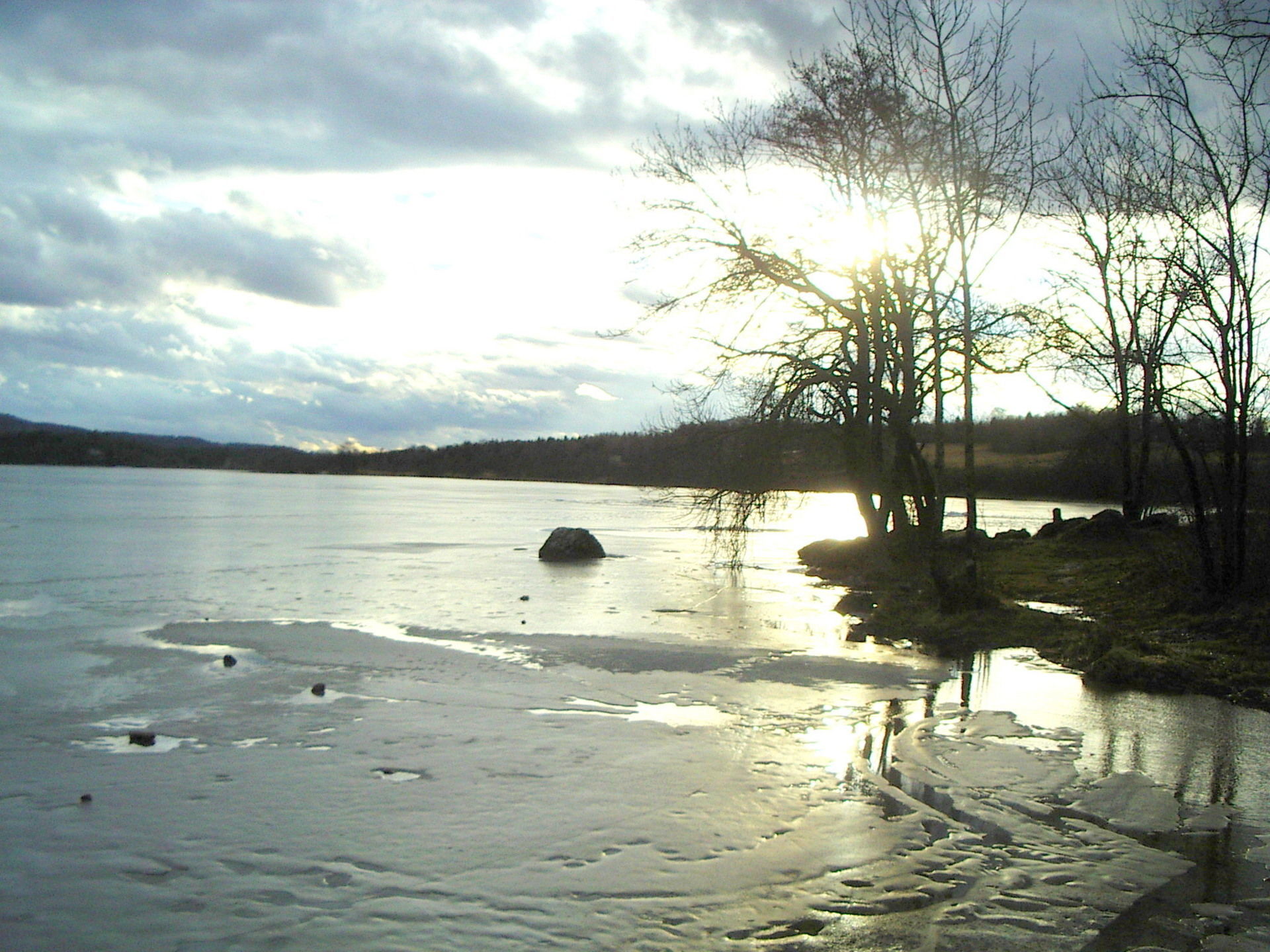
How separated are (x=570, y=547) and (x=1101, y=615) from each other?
15146mm

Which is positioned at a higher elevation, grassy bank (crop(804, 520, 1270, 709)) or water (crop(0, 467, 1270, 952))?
grassy bank (crop(804, 520, 1270, 709))

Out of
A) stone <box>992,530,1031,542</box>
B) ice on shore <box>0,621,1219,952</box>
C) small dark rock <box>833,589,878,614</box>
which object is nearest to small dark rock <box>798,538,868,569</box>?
stone <box>992,530,1031,542</box>

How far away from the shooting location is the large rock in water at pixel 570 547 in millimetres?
27047

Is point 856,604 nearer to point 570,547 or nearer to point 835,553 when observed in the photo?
point 835,553

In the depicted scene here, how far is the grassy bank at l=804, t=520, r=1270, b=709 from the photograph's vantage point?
420 inches

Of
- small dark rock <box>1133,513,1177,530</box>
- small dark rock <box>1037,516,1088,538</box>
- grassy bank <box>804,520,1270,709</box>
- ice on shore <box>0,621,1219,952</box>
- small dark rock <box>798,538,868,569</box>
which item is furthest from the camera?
small dark rock <box>1037,516,1088,538</box>

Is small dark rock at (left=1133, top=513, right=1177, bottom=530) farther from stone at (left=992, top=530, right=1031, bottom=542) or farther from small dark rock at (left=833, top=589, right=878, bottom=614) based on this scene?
small dark rock at (left=833, top=589, right=878, bottom=614)

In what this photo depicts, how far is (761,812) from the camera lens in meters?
6.40

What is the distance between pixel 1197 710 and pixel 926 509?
12.6 metres

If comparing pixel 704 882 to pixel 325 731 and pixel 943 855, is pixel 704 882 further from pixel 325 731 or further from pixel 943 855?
pixel 325 731

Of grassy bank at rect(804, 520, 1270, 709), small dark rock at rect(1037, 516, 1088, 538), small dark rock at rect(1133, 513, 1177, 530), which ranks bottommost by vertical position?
grassy bank at rect(804, 520, 1270, 709)

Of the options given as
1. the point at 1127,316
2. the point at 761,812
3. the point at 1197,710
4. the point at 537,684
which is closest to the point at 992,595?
the point at 1197,710

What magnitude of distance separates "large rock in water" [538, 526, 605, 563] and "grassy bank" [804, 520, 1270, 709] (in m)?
7.52

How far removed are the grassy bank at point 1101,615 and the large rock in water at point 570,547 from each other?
7515 mm
